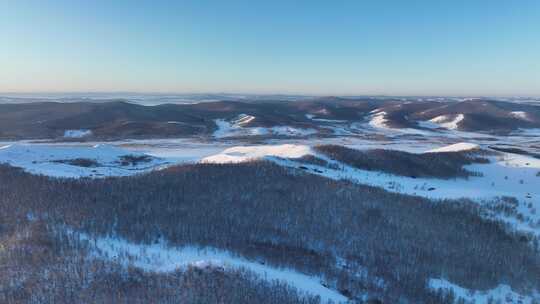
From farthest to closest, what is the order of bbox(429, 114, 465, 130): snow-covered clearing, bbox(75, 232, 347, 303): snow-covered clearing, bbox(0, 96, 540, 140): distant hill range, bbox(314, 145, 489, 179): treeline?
1. bbox(429, 114, 465, 130): snow-covered clearing
2. bbox(0, 96, 540, 140): distant hill range
3. bbox(314, 145, 489, 179): treeline
4. bbox(75, 232, 347, 303): snow-covered clearing

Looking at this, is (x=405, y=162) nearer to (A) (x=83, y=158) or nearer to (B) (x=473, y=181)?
(B) (x=473, y=181)

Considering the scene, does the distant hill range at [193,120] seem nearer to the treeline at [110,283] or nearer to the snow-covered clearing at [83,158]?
the snow-covered clearing at [83,158]

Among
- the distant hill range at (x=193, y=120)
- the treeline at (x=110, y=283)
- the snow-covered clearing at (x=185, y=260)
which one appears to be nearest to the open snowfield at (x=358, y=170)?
the snow-covered clearing at (x=185, y=260)

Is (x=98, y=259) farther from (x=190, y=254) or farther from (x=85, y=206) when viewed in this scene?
(x=85, y=206)

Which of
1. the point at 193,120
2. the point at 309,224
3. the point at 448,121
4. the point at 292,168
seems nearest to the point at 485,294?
the point at 309,224

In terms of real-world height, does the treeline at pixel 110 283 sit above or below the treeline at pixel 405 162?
above

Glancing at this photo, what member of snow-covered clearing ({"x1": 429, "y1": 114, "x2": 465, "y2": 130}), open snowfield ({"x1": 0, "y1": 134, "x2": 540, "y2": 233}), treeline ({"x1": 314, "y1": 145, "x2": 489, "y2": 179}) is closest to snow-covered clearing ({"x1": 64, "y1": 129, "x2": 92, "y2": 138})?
open snowfield ({"x1": 0, "y1": 134, "x2": 540, "y2": 233})

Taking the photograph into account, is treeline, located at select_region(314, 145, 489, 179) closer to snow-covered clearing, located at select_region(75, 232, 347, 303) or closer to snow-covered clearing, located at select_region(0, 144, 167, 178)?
snow-covered clearing, located at select_region(0, 144, 167, 178)
